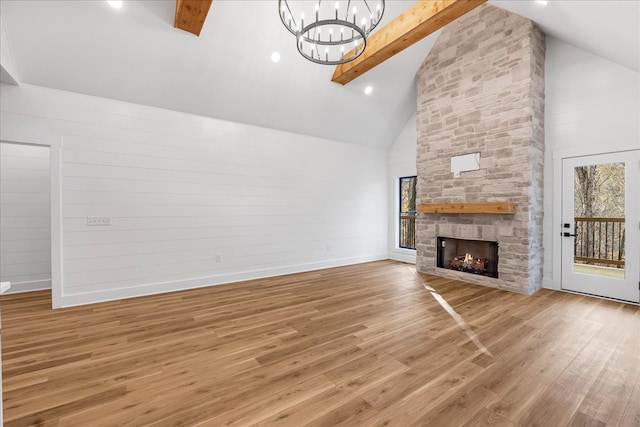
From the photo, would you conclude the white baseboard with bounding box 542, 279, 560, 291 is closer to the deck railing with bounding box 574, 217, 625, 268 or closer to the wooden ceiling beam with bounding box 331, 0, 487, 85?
the deck railing with bounding box 574, 217, 625, 268

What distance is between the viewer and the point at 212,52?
425cm

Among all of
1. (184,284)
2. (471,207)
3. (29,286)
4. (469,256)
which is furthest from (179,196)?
(469,256)

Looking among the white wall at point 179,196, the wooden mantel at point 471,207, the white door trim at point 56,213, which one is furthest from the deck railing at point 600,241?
the white door trim at point 56,213

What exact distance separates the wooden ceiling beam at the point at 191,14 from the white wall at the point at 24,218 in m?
3.61

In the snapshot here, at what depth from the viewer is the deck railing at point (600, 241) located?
4.02 meters

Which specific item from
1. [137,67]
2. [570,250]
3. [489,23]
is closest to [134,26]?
[137,67]

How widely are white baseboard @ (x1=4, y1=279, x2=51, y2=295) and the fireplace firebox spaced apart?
7200 mm

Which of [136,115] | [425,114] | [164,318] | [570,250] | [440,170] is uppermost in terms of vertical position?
[425,114]

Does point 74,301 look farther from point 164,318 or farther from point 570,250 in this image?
point 570,250

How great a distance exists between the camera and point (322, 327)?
3.21 metres

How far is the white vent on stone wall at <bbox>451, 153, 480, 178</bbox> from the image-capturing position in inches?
199

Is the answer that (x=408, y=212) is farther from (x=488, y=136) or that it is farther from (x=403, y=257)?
(x=488, y=136)

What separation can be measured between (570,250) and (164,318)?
597cm

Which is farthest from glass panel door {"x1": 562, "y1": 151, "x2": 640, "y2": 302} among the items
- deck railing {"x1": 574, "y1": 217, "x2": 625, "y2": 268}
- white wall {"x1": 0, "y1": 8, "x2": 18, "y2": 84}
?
white wall {"x1": 0, "y1": 8, "x2": 18, "y2": 84}
